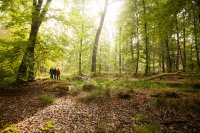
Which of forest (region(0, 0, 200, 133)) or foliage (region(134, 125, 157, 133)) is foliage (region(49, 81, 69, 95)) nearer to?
forest (region(0, 0, 200, 133))

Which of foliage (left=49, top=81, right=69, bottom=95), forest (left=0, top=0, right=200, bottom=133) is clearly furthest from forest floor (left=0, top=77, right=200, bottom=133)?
foliage (left=49, top=81, right=69, bottom=95)

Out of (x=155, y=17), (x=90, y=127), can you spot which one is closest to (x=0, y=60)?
(x=90, y=127)

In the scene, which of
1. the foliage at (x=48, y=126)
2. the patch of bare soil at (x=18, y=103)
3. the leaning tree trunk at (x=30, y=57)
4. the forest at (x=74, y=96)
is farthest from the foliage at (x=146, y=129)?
the leaning tree trunk at (x=30, y=57)

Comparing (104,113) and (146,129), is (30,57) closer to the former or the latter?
(104,113)

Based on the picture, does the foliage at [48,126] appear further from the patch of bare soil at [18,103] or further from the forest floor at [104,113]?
the patch of bare soil at [18,103]

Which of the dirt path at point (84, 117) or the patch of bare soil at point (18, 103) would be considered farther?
the patch of bare soil at point (18, 103)

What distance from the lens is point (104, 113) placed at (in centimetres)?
677

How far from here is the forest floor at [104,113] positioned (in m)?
5.43

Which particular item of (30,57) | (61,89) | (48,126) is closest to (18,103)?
(61,89)

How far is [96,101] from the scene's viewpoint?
8.34m

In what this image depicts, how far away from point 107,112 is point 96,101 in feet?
5.20

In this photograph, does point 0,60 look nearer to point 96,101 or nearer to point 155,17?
point 96,101

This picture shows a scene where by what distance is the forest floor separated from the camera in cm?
543

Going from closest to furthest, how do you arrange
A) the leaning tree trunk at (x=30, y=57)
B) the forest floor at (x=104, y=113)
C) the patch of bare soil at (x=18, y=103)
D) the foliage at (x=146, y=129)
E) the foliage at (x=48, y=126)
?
1. the foliage at (x=146, y=129)
2. the foliage at (x=48, y=126)
3. the forest floor at (x=104, y=113)
4. the patch of bare soil at (x=18, y=103)
5. the leaning tree trunk at (x=30, y=57)
